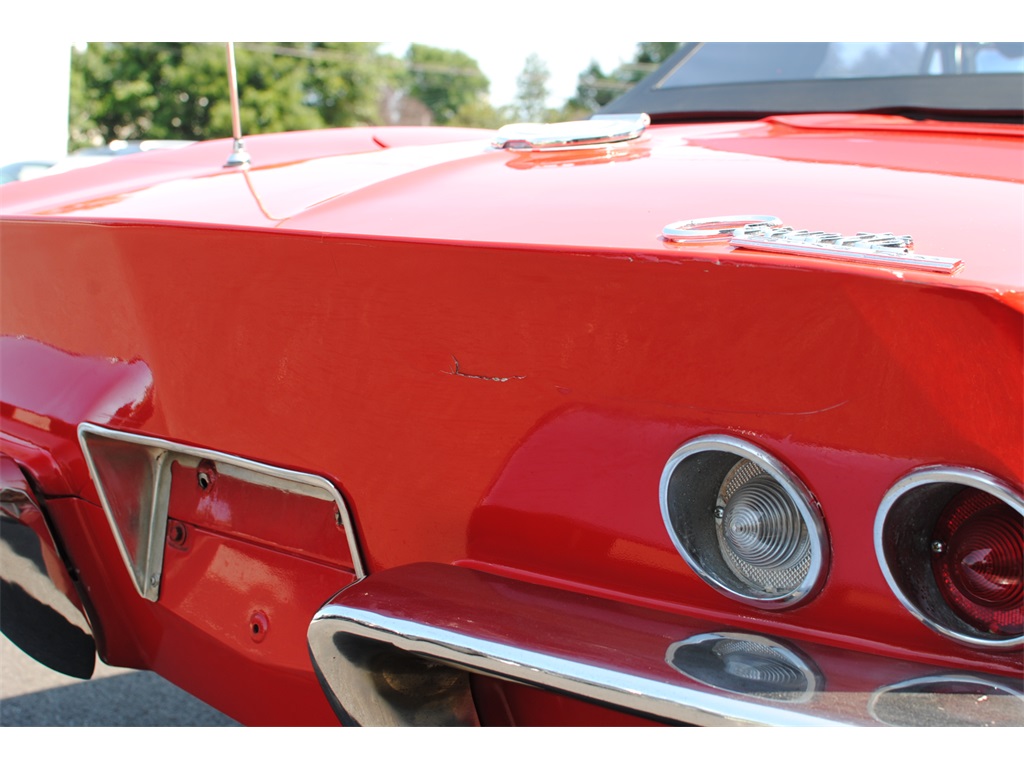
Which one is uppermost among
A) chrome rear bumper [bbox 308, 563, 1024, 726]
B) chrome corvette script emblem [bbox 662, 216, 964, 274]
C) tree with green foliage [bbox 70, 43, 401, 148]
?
tree with green foliage [bbox 70, 43, 401, 148]

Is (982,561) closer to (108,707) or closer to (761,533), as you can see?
(761,533)

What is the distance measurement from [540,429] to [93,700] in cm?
207

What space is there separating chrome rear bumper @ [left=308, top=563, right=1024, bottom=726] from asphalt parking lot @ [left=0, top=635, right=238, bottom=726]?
1.48 m

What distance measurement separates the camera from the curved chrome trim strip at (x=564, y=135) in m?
1.95

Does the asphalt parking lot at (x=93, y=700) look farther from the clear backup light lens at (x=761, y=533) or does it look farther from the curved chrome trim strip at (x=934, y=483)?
the curved chrome trim strip at (x=934, y=483)

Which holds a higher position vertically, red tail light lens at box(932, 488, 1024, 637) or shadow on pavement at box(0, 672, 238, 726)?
red tail light lens at box(932, 488, 1024, 637)

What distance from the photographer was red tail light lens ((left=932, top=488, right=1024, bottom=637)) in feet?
3.36

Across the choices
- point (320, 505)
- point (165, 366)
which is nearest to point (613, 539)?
point (320, 505)

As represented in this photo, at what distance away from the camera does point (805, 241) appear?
1.11 m

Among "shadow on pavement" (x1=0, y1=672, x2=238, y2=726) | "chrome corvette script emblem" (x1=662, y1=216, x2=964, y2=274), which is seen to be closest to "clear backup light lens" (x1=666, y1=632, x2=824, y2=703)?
"chrome corvette script emblem" (x1=662, y1=216, x2=964, y2=274)

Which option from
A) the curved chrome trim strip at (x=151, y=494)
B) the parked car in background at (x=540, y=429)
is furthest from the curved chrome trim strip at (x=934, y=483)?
the curved chrome trim strip at (x=151, y=494)

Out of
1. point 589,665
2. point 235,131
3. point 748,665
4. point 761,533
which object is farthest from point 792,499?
point 235,131

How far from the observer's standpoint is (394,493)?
142 cm

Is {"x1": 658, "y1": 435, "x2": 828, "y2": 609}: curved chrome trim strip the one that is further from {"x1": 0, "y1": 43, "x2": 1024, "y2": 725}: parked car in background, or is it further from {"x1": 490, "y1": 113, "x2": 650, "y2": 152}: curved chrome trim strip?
{"x1": 490, "y1": 113, "x2": 650, "y2": 152}: curved chrome trim strip
